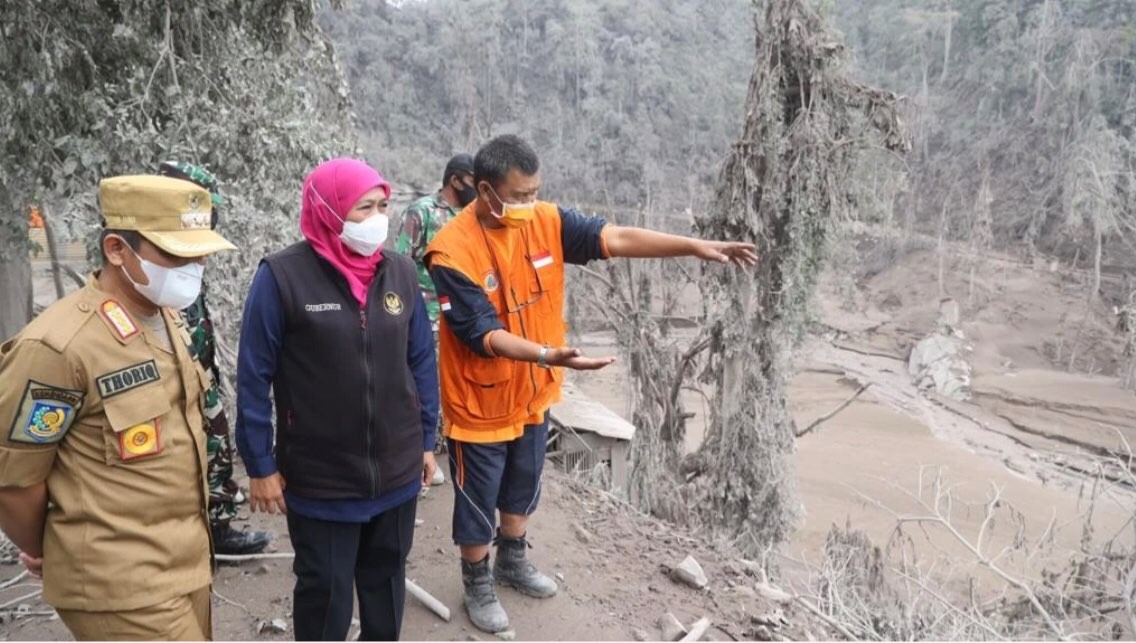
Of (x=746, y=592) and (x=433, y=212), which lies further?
(x=746, y=592)

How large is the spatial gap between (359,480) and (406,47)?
5022cm

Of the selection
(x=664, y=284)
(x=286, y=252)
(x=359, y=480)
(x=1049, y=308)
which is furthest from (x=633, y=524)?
(x=1049, y=308)

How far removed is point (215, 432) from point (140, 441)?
1.20m

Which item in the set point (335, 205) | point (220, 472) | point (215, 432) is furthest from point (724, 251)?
point (220, 472)

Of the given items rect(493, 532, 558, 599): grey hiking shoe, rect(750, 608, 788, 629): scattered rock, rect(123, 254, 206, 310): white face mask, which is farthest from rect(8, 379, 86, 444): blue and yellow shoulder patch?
rect(750, 608, 788, 629): scattered rock

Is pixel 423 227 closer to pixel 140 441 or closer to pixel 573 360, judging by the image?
pixel 573 360

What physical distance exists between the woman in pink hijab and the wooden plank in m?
5.25

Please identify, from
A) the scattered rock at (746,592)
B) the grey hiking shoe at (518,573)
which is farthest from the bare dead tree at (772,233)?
the grey hiking shoe at (518,573)

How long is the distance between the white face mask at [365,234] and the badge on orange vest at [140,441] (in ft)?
2.27

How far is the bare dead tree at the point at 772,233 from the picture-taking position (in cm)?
857

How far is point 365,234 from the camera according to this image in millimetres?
2207

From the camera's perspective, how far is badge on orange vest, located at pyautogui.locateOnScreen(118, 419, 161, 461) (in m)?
1.75

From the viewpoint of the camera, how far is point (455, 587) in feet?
11.0

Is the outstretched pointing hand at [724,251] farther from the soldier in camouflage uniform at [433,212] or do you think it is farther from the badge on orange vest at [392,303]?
the soldier in camouflage uniform at [433,212]
